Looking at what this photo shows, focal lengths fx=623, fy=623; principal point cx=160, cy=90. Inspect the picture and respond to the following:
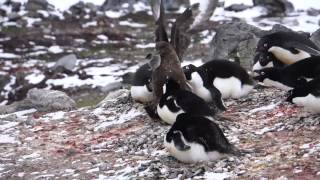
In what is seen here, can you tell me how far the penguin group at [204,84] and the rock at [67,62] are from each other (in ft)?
53.3

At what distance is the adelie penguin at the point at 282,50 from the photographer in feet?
34.4

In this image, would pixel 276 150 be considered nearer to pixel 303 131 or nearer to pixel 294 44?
pixel 303 131

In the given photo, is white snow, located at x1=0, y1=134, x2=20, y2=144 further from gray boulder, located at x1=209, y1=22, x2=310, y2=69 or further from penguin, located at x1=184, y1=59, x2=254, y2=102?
gray boulder, located at x1=209, y1=22, x2=310, y2=69

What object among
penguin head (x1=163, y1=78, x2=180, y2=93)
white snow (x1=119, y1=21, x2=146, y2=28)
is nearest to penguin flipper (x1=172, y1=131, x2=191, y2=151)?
penguin head (x1=163, y1=78, x2=180, y2=93)

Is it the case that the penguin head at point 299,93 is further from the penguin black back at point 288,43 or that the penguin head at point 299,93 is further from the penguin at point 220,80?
the penguin black back at point 288,43

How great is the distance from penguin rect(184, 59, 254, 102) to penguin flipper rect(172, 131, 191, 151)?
7.41ft

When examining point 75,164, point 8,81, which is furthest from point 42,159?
point 8,81

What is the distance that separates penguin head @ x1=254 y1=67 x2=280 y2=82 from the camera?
9.77 m

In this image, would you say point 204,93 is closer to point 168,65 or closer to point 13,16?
point 168,65

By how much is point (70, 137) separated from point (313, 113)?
3812 mm

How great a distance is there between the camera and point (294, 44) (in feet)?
34.4

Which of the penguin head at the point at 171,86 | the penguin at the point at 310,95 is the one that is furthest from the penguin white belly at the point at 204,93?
the penguin at the point at 310,95

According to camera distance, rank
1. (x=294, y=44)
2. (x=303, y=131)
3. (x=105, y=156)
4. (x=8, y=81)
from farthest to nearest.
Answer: (x=8, y=81), (x=294, y=44), (x=105, y=156), (x=303, y=131)

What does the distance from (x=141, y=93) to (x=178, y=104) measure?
87.6 inches
